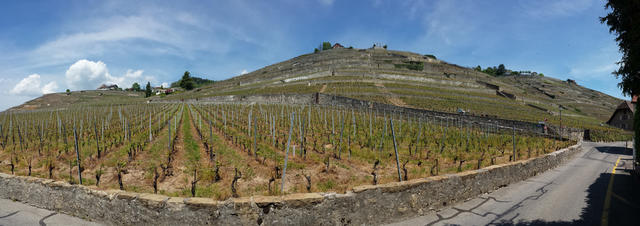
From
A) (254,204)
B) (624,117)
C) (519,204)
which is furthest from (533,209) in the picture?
(624,117)

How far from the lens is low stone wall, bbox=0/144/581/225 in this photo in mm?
5191

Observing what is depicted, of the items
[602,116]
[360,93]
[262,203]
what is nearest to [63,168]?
[262,203]

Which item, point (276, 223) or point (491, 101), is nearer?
point (276, 223)

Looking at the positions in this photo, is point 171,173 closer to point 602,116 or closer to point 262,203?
point 262,203

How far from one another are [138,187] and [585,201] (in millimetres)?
14399

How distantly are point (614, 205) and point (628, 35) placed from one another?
5.54 metres

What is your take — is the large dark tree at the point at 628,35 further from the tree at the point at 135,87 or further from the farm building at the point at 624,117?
the tree at the point at 135,87

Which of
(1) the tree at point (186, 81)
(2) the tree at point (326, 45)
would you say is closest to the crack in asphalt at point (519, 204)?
(1) the tree at point (186, 81)

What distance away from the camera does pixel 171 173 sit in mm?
9062

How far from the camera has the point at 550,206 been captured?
7.61 meters

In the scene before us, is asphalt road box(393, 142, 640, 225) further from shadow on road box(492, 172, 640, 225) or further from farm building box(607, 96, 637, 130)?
farm building box(607, 96, 637, 130)

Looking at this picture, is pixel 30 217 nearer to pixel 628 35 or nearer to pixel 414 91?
pixel 628 35

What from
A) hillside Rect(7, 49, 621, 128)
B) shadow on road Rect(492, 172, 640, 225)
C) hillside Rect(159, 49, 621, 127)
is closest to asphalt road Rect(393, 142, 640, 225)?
shadow on road Rect(492, 172, 640, 225)

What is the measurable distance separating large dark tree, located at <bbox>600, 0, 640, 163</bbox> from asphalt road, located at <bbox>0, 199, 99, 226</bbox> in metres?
12.9
